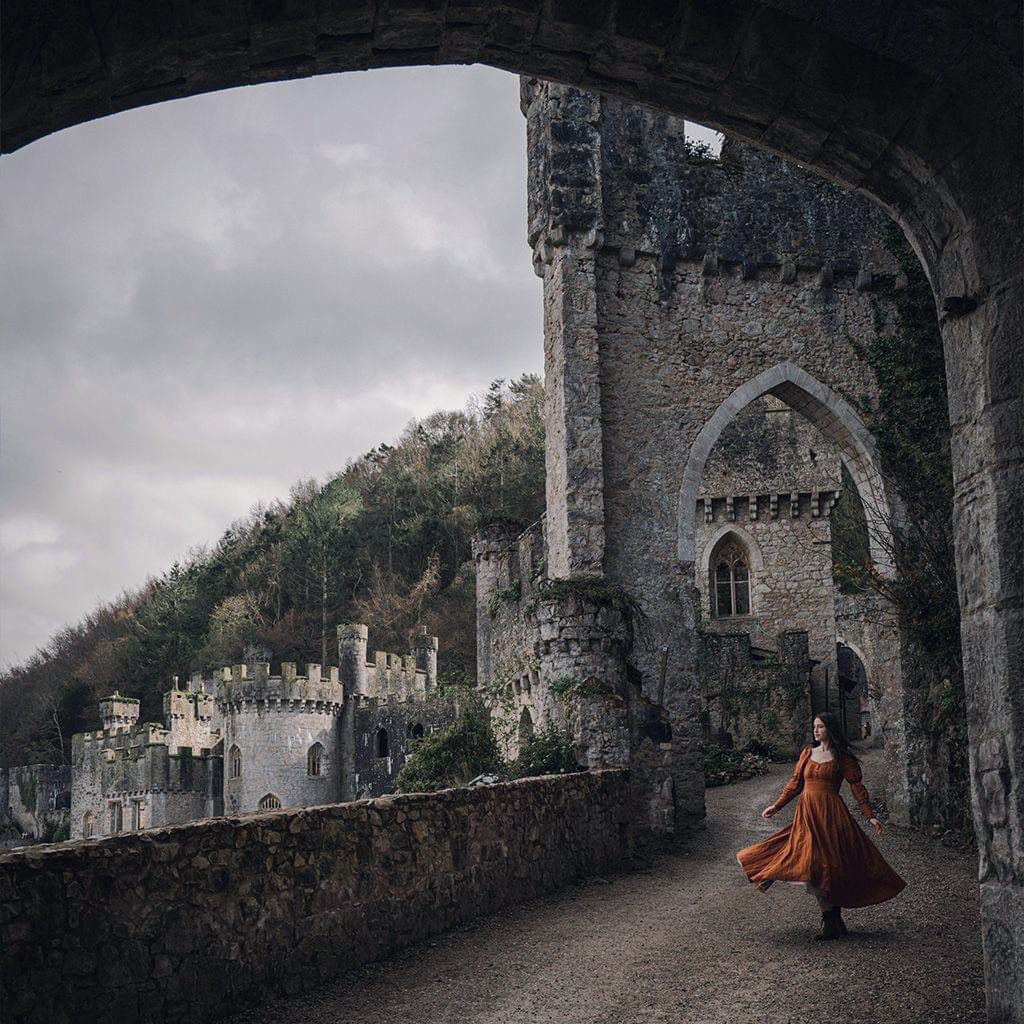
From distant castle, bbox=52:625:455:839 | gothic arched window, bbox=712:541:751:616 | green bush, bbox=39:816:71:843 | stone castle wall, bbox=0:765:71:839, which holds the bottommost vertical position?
green bush, bbox=39:816:71:843

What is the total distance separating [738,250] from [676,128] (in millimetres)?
1658

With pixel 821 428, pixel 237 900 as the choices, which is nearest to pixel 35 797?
pixel 821 428

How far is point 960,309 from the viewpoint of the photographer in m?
3.72

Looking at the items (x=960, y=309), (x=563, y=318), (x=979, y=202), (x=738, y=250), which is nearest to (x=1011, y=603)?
(x=960, y=309)

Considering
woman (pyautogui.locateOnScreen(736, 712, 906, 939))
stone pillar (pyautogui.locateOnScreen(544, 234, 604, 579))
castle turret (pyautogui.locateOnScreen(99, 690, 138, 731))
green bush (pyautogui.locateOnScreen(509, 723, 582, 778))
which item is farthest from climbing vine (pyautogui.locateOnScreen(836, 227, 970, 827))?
castle turret (pyautogui.locateOnScreen(99, 690, 138, 731))

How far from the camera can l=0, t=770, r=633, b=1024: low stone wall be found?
4.19 meters

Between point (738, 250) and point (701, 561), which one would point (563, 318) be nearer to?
point (738, 250)

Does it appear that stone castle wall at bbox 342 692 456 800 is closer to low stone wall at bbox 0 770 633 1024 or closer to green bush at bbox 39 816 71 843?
green bush at bbox 39 816 71 843

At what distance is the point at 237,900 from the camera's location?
16.9 feet

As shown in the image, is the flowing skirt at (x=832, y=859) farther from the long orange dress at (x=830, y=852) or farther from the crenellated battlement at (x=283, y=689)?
the crenellated battlement at (x=283, y=689)

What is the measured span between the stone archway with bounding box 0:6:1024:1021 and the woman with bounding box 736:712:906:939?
2.91 m

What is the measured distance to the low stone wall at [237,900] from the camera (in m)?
4.19

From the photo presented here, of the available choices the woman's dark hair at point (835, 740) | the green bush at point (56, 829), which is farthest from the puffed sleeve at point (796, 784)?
the green bush at point (56, 829)

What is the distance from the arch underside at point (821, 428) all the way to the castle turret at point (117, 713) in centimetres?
3867
